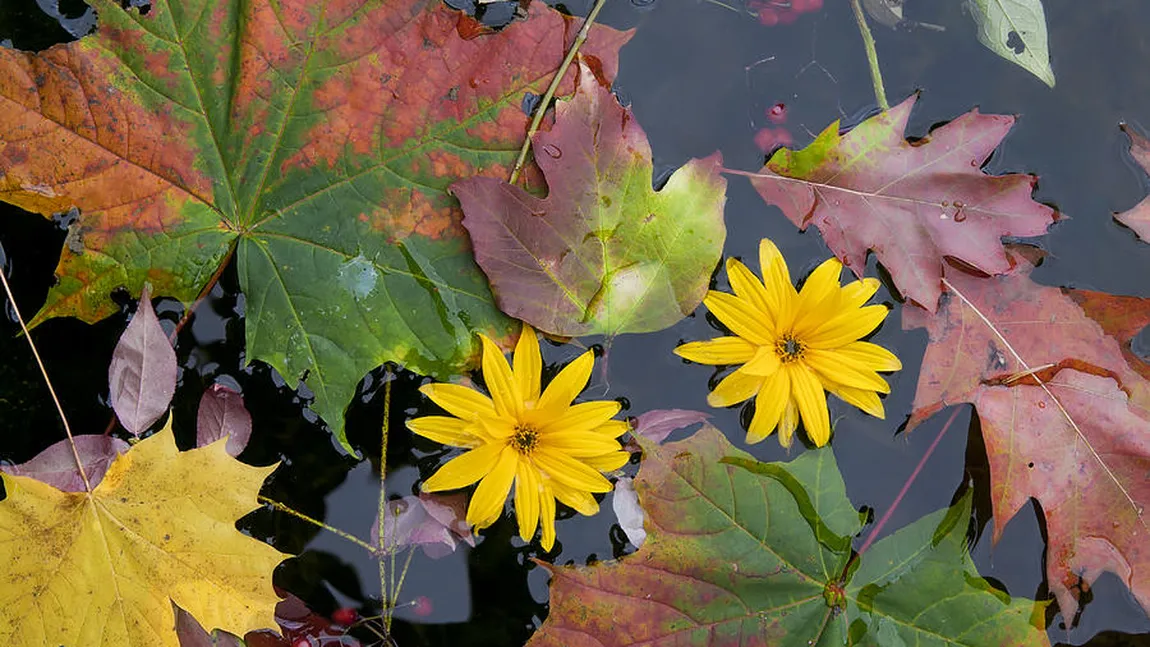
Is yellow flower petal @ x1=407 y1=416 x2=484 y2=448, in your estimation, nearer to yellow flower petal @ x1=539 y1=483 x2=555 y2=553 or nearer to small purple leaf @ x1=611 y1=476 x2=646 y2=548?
yellow flower petal @ x1=539 y1=483 x2=555 y2=553

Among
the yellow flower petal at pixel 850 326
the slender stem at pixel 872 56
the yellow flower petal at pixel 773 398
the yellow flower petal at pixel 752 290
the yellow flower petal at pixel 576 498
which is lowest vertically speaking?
the yellow flower petal at pixel 576 498

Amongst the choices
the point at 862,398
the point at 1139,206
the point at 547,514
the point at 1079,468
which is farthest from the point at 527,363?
the point at 1139,206

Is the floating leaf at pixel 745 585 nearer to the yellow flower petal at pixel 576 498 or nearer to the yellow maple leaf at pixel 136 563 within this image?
the yellow flower petal at pixel 576 498

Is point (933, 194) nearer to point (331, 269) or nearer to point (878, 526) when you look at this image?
point (878, 526)

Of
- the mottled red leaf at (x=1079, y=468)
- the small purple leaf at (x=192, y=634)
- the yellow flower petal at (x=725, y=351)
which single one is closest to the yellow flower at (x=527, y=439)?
the yellow flower petal at (x=725, y=351)

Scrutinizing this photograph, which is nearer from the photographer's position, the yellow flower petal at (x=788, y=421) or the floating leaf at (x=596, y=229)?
the floating leaf at (x=596, y=229)

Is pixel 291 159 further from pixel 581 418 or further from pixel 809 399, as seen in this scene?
pixel 809 399
